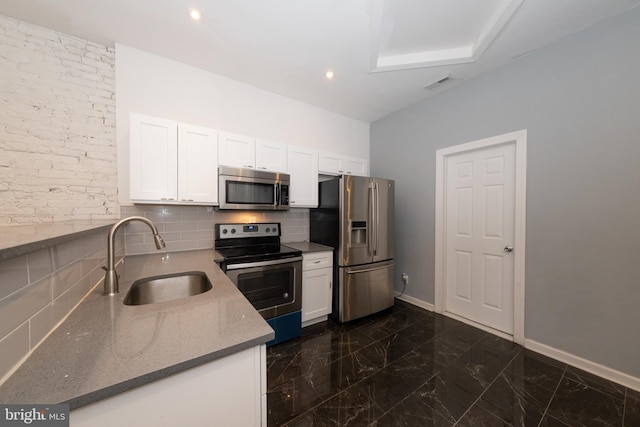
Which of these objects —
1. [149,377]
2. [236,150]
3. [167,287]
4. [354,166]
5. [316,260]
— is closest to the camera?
[149,377]

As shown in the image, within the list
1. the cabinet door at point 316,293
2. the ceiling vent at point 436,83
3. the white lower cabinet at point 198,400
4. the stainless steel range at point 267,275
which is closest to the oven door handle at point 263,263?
the stainless steel range at point 267,275

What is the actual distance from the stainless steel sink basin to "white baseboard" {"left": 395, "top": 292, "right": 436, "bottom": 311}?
9.28ft

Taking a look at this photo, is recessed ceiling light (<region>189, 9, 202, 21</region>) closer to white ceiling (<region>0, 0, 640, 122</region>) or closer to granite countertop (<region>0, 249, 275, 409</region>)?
white ceiling (<region>0, 0, 640, 122</region>)

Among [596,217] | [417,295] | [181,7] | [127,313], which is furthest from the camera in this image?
[417,295]

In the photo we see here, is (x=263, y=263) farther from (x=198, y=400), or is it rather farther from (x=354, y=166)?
(x=354, y=166)

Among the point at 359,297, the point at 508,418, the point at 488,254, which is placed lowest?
the point at 508,418

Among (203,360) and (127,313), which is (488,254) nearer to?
(203,360)

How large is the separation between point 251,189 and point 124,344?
187 cm

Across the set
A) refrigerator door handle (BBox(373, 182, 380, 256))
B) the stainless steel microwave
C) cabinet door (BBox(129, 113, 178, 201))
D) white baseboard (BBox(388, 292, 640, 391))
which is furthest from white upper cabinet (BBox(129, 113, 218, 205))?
white baseboard (BBox(388, 292, 640, 391))

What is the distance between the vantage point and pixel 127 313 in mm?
946

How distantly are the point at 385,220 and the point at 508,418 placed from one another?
6.54 ft

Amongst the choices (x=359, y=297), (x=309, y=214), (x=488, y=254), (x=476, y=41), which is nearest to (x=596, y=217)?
(x=488, y=254)

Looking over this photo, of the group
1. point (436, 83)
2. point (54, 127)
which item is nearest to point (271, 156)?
point (54, 127)

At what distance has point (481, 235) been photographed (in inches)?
104
